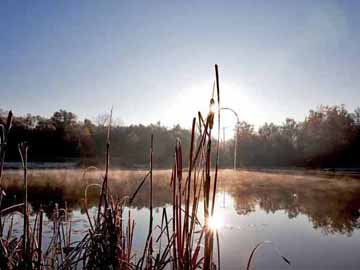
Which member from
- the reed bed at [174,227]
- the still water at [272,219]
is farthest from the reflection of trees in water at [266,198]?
the reed bed at [174,227]

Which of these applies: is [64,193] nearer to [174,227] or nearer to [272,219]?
[272,219]

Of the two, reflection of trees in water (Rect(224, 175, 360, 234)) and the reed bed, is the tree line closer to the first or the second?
reflection of trees in water (Rect(224, 175, 360, 234))

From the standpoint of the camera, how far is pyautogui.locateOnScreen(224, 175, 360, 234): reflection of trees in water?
798cm

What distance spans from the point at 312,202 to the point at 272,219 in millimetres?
2839

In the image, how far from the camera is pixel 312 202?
410 inches

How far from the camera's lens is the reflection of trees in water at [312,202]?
314 inches

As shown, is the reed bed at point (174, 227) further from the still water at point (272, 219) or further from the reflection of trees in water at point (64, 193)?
the reflection of trees in water at point (64, 193)

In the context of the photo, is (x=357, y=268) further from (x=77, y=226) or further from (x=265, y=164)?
(x=265, y=164)

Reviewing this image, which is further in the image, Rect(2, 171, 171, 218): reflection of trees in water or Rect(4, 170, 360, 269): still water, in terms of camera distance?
Rect(2, 171, 171, 218): reflection of trees in water

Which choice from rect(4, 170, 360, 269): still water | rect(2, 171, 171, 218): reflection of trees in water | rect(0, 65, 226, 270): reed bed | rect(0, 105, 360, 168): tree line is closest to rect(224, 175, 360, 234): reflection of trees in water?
rect(4, 170, 360, 269): still water

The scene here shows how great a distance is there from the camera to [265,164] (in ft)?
114

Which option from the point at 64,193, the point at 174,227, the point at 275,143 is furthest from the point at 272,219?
the point at 275,143

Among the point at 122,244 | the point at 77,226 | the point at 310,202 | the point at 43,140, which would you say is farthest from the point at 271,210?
the point at 43,140

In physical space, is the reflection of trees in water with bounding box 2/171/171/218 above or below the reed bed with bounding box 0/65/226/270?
below
